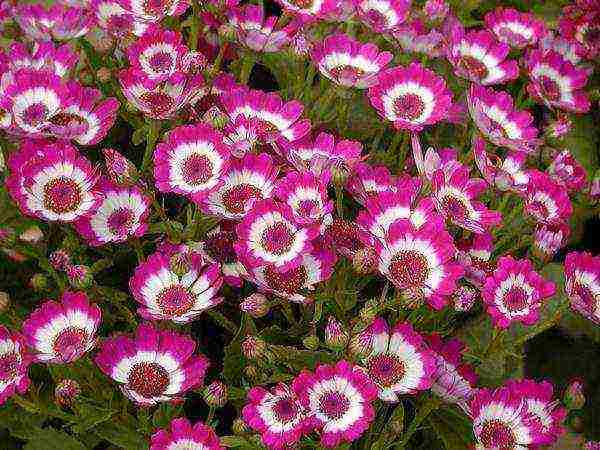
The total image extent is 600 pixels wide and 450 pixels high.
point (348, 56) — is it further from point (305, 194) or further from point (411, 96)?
point (305, 194)

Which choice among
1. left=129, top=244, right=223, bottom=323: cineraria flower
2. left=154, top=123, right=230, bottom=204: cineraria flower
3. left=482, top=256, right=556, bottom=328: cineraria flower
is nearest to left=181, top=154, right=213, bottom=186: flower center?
left=154, top=123, right=230, bottom=204: cineraria flower

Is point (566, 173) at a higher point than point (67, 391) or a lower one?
higher

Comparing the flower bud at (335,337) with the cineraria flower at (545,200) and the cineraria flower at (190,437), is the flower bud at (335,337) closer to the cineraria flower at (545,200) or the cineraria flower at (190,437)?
the cineraria flower at (190,437)

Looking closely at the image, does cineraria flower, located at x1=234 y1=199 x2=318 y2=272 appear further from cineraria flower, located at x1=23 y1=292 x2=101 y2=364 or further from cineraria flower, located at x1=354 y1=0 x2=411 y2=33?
cineraria flower, located at x1=354 y1=0 x2=411 y2=33

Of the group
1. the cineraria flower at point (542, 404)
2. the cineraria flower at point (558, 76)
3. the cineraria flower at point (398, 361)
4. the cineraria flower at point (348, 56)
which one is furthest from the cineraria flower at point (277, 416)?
the cineraria flower at point (558, 76)

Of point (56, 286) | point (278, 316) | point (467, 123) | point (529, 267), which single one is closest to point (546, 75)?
point (467, 123)

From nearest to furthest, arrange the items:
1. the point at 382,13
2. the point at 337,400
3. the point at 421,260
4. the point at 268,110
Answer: the point at 337,400 → the point at 421,260 → the point at 268,110 → the point at 382,13

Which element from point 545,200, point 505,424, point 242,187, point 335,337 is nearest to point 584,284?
point 545,200

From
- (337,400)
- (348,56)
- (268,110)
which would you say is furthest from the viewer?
(348,56)
